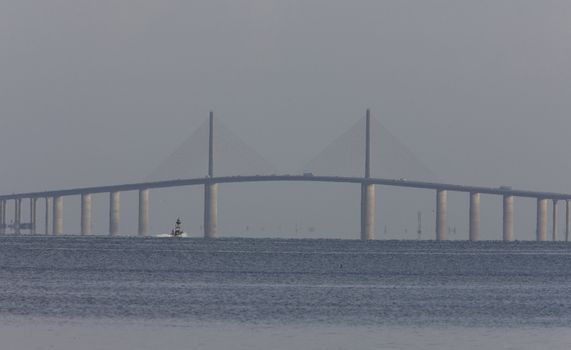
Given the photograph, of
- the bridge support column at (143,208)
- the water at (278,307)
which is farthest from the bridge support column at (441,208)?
the water at (278,307)

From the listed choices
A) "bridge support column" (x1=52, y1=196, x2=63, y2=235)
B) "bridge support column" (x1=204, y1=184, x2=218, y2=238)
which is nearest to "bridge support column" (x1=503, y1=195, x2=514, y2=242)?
"bridge support column" (x1=204, y1=184, x2=218, y2=238)

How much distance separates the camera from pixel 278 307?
44.0 m

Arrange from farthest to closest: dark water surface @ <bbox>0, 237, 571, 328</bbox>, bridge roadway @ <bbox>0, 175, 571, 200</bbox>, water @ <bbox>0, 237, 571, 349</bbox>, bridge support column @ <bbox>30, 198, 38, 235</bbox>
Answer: bridge support column @ <bbox>30, 198, 38, 235</bbox>, bridge roadway @ <bbox>0, 175, 571, 200</bbox>, dark water surface @ <bbox>0, 237, 571, 328</bbox>, water @ <bbox>0, 237, 571, 349</bbox>

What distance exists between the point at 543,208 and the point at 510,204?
2.75 m

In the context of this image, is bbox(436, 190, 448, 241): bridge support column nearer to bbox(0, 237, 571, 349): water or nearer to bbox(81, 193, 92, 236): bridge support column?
bbox(81, 193, 92, 236): bridge support column

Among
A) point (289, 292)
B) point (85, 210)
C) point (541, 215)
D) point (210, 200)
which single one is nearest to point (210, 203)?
point (210, 200)

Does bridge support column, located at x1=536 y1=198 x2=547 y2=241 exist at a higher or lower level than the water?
higher

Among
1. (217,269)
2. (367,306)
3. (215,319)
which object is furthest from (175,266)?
(215,319)

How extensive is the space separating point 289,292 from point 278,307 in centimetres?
807

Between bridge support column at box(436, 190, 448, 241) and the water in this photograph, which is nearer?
the water

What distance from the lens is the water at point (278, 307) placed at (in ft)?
113

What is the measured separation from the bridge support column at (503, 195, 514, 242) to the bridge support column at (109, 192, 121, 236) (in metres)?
28.8

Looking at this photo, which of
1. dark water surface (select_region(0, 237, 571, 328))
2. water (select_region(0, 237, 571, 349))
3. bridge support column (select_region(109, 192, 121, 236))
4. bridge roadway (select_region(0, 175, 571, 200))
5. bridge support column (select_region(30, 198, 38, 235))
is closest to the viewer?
water (select_region(0, 237, 571, 349))

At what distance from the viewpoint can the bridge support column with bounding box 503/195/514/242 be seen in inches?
5349
